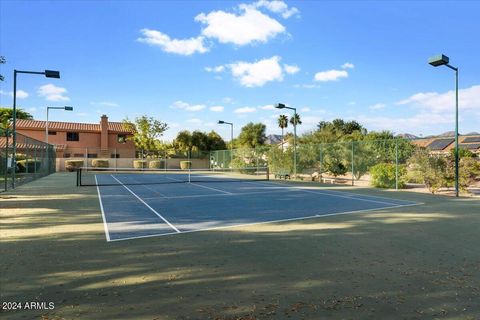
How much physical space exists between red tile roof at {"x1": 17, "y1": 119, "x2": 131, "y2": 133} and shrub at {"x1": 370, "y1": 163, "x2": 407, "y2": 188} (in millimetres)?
39759

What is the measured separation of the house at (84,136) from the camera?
47125mm

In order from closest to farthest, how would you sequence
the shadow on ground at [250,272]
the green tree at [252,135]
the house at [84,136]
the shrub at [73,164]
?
the shadow on ground at [250,272]
the shrub at [73,164]
the house at [84,136]
the green tree at [252,135]

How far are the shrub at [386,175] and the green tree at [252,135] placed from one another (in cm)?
4370

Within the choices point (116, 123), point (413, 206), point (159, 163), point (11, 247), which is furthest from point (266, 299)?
point (116, 123)

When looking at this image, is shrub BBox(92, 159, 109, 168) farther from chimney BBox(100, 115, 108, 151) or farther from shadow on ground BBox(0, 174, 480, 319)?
shadow on ground BBox(0, 174, 480, 319)

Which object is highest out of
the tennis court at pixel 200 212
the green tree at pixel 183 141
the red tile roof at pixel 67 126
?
the red tile roof at pixel 67 126

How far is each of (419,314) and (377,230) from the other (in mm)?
4454

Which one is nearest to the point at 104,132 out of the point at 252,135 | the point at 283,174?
the point at 252,135

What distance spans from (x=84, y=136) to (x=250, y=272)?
166ft

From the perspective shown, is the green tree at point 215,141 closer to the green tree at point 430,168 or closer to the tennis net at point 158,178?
the tennis net at point 158,178

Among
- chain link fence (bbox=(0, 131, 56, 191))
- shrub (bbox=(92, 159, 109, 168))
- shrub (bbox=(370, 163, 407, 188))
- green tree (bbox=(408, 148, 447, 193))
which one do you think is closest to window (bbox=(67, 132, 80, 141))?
shrub (bbox=(92, 159, 109, 168))

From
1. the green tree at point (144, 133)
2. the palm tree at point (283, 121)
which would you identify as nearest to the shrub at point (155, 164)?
the green tree at point (144, 133)

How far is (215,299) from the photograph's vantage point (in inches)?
153

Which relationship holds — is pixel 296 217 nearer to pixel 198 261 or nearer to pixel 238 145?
pixel 198 261
